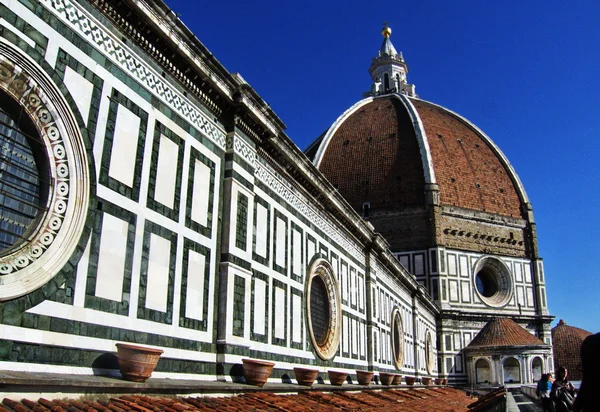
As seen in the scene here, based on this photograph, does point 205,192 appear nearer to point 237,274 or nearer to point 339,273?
point 237,274

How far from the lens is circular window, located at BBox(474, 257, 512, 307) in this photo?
5303 cm

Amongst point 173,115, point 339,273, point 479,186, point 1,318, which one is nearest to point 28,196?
point 1,318

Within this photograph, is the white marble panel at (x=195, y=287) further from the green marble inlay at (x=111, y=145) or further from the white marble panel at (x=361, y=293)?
the white marble panel at (x=361, y=293)

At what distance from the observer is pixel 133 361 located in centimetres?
792

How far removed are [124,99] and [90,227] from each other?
2.18 meters

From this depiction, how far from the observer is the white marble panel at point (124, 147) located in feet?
28.3

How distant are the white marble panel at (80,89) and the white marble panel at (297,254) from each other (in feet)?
26.9

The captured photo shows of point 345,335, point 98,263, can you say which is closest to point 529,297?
point 345,335

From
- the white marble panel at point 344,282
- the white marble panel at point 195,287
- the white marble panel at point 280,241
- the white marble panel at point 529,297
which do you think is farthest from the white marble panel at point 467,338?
the white marble panel at point 195,287

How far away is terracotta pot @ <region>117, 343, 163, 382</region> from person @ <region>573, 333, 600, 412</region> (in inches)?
245

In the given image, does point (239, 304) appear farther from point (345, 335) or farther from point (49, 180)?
point (345, 335)

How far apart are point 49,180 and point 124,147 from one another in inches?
64.1

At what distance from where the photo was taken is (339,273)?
768 inches

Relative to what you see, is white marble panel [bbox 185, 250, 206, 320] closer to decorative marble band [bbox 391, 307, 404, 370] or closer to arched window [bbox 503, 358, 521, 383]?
decorative marble band [bbox 391, 307, 404, 370]
